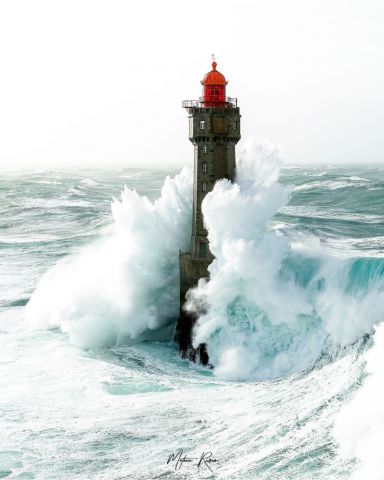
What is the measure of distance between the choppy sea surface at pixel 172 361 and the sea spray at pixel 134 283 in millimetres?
47

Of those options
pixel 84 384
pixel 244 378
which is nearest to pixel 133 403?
pixel 84 384

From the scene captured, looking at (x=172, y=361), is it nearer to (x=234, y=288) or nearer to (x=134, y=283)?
(x=234, y=288)

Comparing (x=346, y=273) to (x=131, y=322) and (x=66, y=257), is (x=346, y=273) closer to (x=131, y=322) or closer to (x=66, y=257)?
(x=131, y=322)

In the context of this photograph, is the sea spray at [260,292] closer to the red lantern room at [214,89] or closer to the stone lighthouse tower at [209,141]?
the stone lighthouse tower at [209,141]

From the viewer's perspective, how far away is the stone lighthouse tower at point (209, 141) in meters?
20.8

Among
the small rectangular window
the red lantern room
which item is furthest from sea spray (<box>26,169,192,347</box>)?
the red lantern room

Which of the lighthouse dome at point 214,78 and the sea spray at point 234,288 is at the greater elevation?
the lighthouse dome at point 214,78

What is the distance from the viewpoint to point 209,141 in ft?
68.5

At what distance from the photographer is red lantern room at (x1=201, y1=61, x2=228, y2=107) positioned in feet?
68.8
